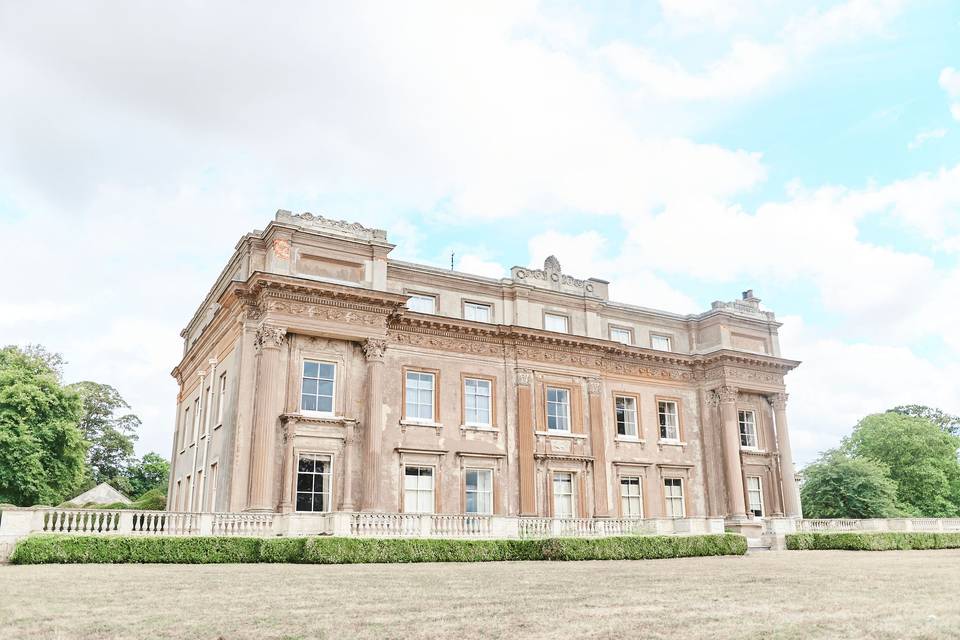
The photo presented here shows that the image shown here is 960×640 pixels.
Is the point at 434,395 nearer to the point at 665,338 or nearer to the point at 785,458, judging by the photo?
the point at 665,338

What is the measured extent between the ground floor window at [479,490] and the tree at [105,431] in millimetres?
46599

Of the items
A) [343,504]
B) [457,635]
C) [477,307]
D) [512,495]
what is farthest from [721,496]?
[457,635]

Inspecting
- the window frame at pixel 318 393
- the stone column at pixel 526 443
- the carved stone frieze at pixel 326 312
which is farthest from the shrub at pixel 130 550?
the stone column at pixel 526 443

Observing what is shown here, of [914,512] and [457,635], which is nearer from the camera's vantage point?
[457,635]

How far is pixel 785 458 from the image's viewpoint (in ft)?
123

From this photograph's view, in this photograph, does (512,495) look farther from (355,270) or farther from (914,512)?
(914,512)

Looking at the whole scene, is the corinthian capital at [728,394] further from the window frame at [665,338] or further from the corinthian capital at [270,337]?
the corinthian capital at [270,337]

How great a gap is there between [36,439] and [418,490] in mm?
25809

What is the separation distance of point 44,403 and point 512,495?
2855 centimetres

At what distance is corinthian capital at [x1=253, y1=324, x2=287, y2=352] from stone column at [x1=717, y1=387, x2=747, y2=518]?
22223 millimetres

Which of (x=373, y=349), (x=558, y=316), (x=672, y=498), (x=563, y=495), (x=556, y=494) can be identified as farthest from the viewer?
(x=672, y=498)

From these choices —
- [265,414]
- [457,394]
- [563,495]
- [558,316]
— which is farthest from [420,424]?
[558,316]

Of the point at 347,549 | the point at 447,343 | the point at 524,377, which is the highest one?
the point at 447,343

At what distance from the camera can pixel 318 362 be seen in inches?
1097
